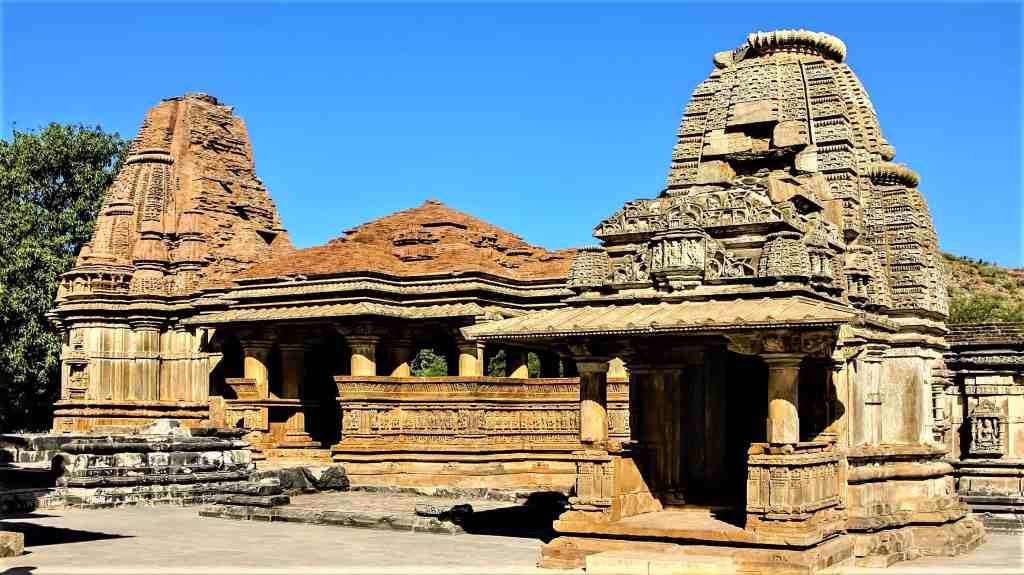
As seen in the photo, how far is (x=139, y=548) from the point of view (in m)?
15.3

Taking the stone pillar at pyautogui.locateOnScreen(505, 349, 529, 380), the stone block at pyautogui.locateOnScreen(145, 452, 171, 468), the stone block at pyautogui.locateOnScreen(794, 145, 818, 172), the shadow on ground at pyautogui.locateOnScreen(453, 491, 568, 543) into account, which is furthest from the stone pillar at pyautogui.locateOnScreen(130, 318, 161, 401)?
the stone block at pyautogui.locateOnScreen(794, 145, 818, 172)

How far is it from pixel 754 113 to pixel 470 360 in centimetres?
1214

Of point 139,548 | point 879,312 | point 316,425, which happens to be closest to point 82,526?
point 139,548

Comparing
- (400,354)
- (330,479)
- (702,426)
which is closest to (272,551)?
(702,426)

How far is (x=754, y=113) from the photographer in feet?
55.3

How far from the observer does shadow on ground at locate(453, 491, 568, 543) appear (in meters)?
17.0

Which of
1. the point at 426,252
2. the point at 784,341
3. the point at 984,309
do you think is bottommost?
the point at 784,341

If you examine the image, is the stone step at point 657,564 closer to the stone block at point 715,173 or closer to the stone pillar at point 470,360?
the stone block at point 715,173

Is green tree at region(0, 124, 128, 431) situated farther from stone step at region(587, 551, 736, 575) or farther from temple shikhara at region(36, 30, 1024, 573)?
stone step at region(587, 551, 736, 575)

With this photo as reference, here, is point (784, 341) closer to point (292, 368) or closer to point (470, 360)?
point (470, 360)

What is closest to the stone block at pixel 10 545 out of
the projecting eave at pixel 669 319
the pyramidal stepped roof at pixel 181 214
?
the projecting eave at pixel 669 319

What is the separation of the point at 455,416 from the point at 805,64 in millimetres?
10508

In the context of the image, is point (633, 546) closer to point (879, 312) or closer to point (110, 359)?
point (879, 312)

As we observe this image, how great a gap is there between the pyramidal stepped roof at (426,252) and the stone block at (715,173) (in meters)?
11.4
